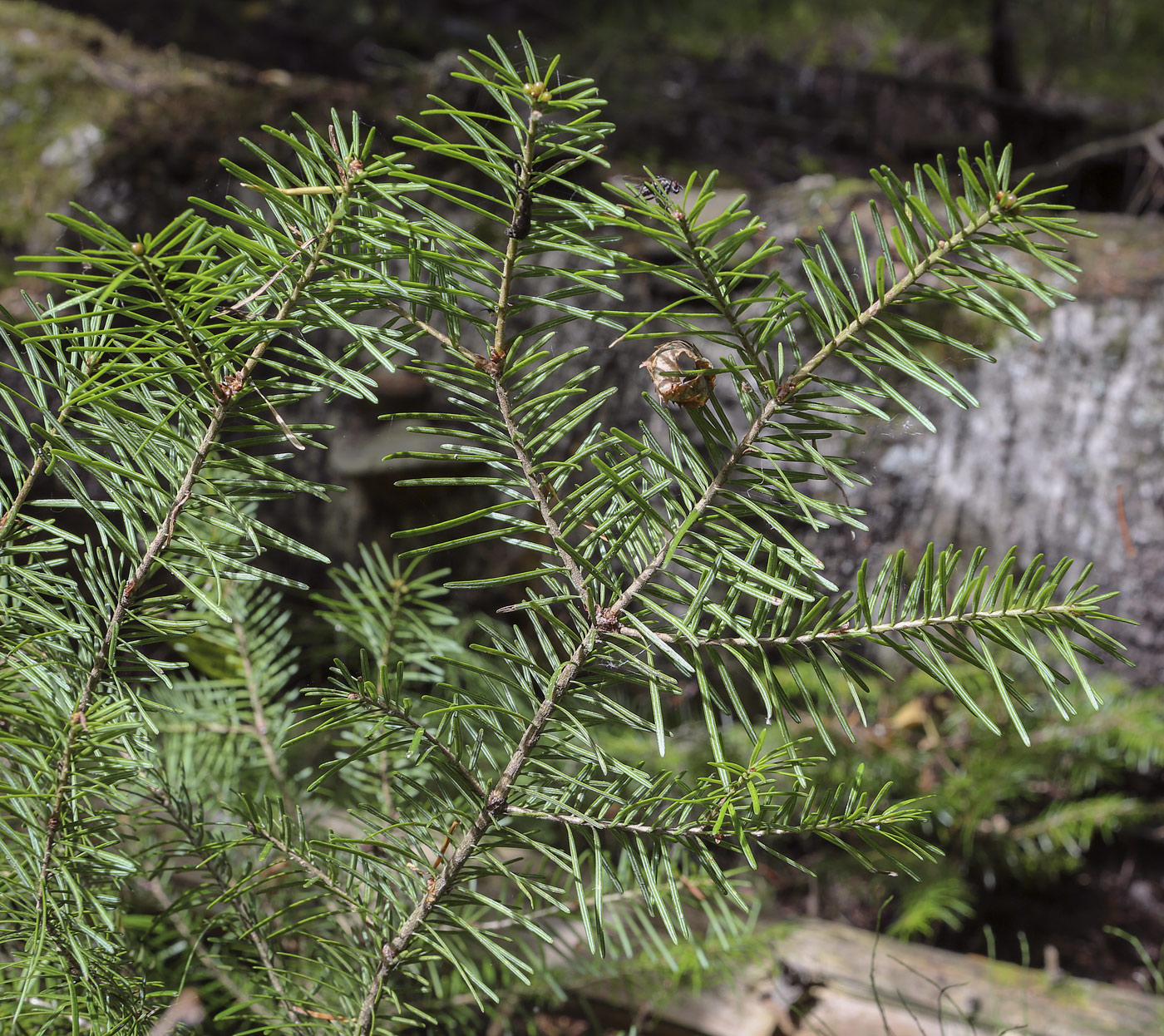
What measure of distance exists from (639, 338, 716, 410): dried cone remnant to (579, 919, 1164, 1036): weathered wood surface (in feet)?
2.02

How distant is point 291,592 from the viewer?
1.32 metres

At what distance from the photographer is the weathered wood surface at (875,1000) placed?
0.79 m

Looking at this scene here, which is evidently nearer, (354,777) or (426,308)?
(426,308)

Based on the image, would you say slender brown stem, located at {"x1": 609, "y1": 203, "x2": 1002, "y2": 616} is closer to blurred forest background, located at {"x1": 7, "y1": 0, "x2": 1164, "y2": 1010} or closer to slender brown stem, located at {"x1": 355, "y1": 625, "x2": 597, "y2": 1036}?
slender brown stem, located at {"x1": 355, "y1": 625, "x2": 597, "y2": 1036}

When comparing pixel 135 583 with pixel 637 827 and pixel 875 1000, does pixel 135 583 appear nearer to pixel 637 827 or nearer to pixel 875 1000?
pixel 637 827

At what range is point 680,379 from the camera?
326 mm

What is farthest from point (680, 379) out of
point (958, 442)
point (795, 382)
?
point (958, 442)

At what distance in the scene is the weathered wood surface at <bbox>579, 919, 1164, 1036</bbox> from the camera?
790 mm

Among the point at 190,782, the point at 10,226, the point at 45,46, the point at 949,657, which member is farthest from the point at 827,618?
the point at 45,46

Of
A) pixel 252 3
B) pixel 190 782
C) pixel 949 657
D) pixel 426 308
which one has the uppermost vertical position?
pixel 252 3

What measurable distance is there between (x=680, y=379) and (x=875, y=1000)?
0.74m

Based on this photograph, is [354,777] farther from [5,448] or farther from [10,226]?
[10,226]

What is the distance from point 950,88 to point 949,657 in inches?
90.8

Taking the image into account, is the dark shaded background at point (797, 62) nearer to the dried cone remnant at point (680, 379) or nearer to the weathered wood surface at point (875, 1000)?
the weathered wood surface at point (875, 1000)
